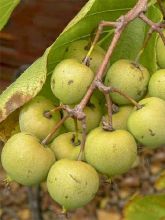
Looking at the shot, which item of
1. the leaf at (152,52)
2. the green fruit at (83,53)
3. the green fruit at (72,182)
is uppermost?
the green fruit at (83,53)

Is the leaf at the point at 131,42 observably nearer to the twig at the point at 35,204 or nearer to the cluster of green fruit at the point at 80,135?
the cluster of green fruit at the point at 80,135

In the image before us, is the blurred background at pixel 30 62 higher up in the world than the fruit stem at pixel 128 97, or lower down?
lower down

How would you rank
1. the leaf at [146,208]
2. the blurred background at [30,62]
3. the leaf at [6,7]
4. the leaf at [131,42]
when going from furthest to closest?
1. the blurred background at [30,62]
2. the leaf at [146,208]
3. the leaf at [6,7]
4. the leaf at [131,42]

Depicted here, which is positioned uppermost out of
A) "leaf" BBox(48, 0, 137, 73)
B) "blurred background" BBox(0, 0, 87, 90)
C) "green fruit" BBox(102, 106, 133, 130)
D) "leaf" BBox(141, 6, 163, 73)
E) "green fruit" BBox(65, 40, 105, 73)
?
"leaf" BBox(48, 0, 137, 73)

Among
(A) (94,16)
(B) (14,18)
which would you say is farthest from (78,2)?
(A) (94,16)

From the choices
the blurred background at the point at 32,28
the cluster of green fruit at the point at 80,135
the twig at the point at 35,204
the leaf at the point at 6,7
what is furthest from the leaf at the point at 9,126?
the blurred background at the point at 32,28

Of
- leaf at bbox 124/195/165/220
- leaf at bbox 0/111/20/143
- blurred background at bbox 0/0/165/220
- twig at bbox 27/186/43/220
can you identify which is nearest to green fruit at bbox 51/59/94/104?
leaf at bbox 0/111/20/143

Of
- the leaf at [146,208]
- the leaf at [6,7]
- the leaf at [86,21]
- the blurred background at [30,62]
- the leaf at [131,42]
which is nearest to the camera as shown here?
the leaf at [86,21]

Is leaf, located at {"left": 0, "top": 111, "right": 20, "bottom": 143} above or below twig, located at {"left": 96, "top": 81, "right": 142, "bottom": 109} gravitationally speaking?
below

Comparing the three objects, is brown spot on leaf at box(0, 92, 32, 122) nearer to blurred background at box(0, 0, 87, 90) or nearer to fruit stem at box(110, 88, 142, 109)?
fruit stem at box(110, 88, 142, 109)
